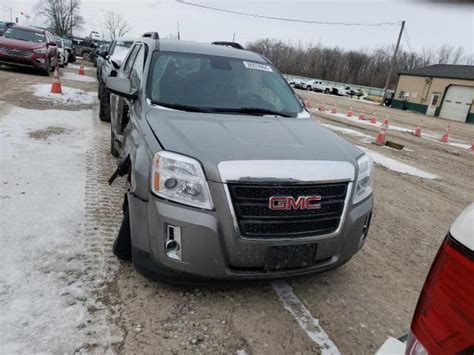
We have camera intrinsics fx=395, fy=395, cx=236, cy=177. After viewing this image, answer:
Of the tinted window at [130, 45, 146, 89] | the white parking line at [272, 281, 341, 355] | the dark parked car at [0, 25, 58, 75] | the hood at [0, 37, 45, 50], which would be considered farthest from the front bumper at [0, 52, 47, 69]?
the white parking line at [272, 281, 341, 355]

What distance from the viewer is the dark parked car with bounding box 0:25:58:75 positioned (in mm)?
14031

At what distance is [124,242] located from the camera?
3.03m

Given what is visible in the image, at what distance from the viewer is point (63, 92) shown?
11.7 m

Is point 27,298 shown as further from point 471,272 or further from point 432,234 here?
point 432,234

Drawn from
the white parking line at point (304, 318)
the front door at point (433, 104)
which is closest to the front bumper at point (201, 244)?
the white parking line at point (304, 318)

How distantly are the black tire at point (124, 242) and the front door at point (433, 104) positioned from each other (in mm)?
38763

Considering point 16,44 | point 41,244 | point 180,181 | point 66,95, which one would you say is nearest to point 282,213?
point 180,181

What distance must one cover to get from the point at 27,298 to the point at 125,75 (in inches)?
123

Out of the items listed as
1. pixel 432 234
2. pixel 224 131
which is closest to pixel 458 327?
pixel 224 131

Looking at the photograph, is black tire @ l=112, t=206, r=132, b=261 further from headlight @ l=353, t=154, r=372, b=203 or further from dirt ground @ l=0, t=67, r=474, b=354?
headlight @ l=353, t=154, r=372, b=203

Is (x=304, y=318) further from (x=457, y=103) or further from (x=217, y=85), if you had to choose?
(x=457, y=103)

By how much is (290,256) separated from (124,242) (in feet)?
4.20

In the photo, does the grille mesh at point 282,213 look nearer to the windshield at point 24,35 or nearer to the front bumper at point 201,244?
the front bumper at point 201,244

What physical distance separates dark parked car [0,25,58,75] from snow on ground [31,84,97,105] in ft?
9.07
